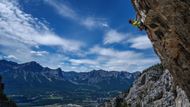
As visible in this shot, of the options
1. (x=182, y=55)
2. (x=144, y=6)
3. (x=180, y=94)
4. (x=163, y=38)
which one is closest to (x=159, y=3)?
(x=144, y=6)

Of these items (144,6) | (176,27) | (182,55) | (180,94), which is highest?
(144,6)

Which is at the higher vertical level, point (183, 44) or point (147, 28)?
point (147, 28)

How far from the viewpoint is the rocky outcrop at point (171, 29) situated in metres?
16.6

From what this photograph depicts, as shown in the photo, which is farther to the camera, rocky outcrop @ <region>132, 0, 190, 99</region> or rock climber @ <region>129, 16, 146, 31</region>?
rock climber @ <region>129, 16, 146, 31</region>

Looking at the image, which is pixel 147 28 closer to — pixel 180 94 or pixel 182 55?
pixel 182 55

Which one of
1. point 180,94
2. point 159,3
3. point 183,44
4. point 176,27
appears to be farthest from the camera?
point 180,94

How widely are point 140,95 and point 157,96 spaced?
160 feet

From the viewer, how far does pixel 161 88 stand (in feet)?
471

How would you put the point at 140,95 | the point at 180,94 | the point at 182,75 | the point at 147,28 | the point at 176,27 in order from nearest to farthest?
the point at 176,27
the point at 147,28
the point at 182,75
the point at 180,94
the point at 140,95

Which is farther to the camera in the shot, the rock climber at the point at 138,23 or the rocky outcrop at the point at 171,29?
the rock climber at the point at 138,23

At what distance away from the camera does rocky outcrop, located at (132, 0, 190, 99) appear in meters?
16.6

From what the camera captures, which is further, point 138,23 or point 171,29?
point 138,23

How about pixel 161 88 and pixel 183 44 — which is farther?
pixel 161 88

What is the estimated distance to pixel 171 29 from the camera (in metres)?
18.6
